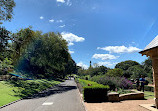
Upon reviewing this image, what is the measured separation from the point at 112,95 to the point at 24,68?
65.2 ft

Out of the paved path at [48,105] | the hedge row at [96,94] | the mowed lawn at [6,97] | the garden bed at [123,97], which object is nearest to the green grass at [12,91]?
the mowed lawn at [6,97]

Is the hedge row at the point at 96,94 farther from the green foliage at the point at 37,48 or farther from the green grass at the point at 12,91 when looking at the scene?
the green foliage at the point at 37,48

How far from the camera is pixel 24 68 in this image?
2488 cm

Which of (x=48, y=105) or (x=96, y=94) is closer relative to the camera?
(x=48, y=105)

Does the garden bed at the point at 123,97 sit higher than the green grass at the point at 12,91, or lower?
higher

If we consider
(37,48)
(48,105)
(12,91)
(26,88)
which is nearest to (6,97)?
(12,91)

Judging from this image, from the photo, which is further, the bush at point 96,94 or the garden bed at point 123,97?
the bush at point 96,94

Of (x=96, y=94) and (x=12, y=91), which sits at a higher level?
(x=96, y=94)

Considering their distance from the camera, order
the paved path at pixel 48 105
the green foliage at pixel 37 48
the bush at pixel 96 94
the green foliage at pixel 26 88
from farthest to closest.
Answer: the green foliage at pixel 37 48
the green foliage at pixel 26 88
the bush at pixel 96 94
the paved path at pixel 48 105

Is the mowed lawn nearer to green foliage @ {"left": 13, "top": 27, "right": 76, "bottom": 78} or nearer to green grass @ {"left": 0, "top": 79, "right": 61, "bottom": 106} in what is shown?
green grass @ {"left": 0, "top": 79, "right": 61, "bottom": 106}

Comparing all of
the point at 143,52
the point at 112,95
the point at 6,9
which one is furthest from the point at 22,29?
the point at 143,52

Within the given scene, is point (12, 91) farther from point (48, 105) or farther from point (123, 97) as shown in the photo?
point (123, 97)

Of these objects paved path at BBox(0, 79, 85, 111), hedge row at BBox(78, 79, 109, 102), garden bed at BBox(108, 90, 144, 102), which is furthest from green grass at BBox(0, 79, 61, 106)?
garden bed at BBox(108, 90, 144, 102)

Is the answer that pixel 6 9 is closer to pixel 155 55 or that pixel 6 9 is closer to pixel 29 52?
pixel 29 52
